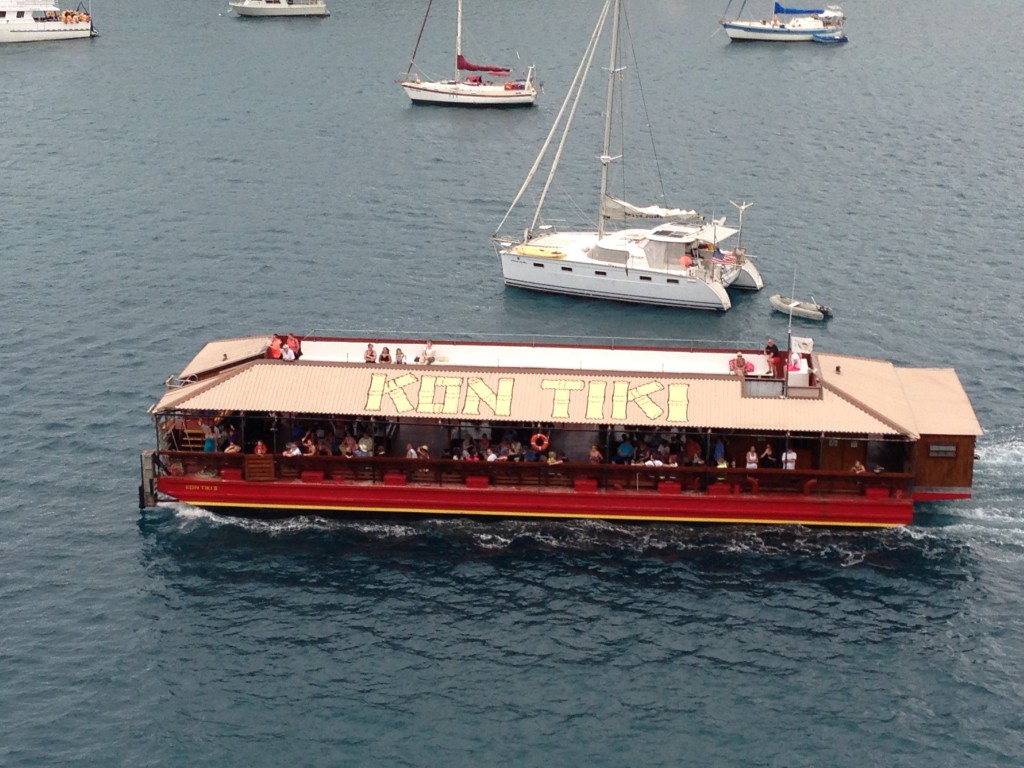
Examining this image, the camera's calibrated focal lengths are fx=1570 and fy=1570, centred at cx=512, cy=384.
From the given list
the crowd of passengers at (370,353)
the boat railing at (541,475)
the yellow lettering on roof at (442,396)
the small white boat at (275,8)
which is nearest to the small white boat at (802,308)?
the boat railing at (541,475)

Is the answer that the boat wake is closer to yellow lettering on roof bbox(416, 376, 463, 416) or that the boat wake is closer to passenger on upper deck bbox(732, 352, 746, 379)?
yellow lettering on roof bbox(416, 376, 463, 416)

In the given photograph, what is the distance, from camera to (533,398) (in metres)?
70.6

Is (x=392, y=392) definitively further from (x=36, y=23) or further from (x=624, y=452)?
(x=36, y=23)

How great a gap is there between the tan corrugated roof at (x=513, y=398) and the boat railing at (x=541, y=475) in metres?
2.25

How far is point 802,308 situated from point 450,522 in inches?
1448

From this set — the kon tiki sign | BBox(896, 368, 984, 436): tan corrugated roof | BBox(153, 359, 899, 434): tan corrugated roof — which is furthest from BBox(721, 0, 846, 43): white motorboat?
the kon tiki sign

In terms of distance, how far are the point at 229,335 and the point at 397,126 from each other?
180ft

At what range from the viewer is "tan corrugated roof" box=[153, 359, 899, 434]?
2734 inches

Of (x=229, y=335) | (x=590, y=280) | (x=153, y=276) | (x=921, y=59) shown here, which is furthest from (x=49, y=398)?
(x=921, y=59)

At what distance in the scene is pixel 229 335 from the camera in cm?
9538

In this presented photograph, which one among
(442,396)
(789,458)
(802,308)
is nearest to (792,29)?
(802,308)

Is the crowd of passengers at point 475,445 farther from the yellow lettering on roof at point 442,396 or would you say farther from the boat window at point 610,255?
the boat window at point 610,255

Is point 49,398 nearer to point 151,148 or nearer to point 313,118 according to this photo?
point 151,148

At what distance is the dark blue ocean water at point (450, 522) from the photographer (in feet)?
193
